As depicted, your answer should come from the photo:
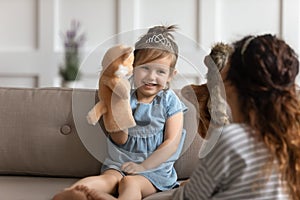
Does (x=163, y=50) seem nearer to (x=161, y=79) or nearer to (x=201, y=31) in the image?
(x=161, y=79)

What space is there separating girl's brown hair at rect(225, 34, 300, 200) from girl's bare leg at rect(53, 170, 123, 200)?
56cm

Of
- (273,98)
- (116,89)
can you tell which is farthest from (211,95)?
(273,98)

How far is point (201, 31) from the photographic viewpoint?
3201mm

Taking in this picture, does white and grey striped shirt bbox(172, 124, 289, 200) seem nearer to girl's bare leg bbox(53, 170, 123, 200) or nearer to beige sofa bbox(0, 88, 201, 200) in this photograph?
girl's bare leg bbox(53, 170, 123, 200)

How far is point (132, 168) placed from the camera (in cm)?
197

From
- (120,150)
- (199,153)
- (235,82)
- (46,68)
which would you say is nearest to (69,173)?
(120,150)

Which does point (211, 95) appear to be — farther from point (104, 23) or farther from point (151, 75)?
point (104, 23)

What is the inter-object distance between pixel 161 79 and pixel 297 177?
0.66 metres

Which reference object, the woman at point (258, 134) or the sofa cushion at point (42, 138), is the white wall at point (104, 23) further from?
the woman at point (258, 134)

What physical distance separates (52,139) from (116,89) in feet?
1.19

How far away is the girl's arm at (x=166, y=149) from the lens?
197cm

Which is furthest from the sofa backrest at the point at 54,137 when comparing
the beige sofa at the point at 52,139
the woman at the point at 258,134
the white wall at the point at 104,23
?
the white wall at the point at 104,23

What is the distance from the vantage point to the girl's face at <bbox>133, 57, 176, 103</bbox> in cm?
193

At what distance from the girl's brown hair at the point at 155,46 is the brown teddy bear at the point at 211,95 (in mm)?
117
